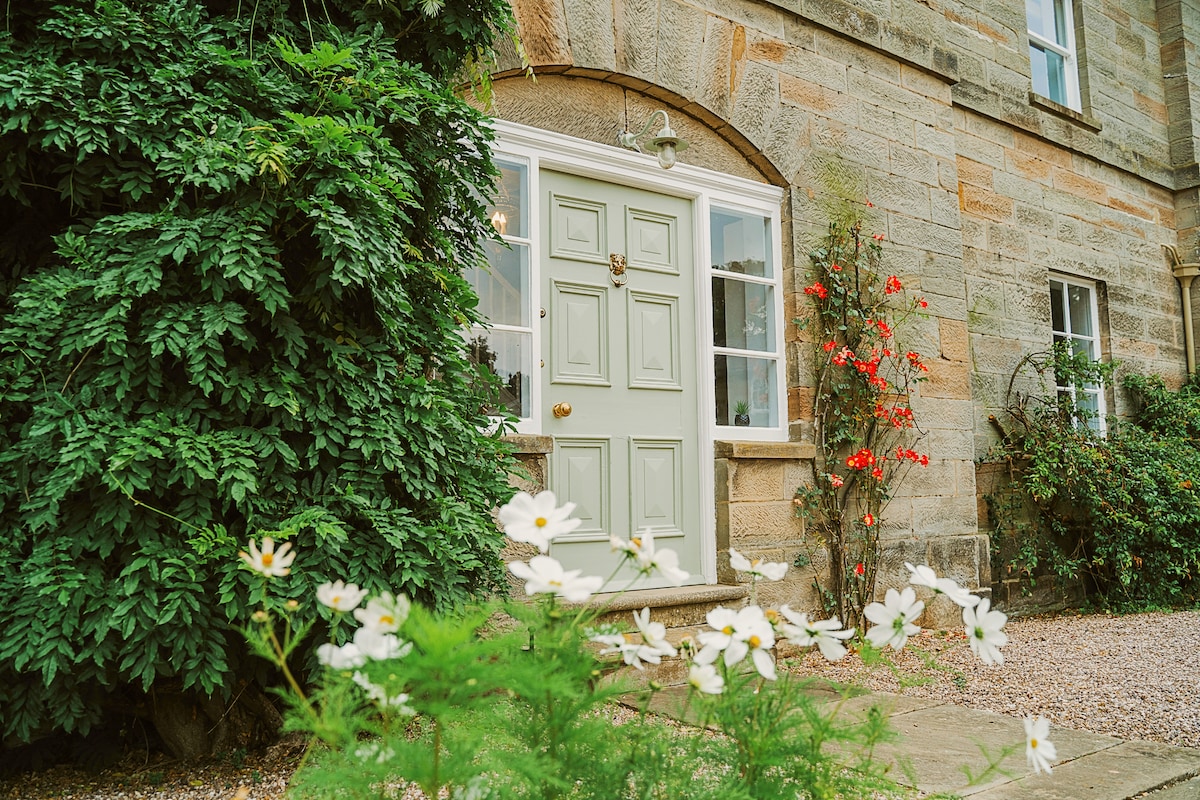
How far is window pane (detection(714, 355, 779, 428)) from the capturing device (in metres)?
4.97

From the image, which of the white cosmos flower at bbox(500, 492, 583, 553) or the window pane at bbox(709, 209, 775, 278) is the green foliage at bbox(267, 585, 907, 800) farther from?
the window pane at bbox(709, 209, 775, 278)

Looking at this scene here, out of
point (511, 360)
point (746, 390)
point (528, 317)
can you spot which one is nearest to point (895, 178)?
point (746, 390)

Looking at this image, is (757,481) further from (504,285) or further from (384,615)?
(384,615)

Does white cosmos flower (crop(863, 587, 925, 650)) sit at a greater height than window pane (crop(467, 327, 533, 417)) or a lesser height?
lesser

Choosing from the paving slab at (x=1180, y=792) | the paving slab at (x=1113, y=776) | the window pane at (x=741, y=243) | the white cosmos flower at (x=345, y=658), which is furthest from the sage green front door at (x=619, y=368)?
the white cosmos flower at (x=345, y=658)

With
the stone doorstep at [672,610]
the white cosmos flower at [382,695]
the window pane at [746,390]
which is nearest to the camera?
the white cosmos flower at [382,695]

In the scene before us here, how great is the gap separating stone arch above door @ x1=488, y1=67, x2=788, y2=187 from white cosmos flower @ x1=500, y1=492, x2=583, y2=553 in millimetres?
3138

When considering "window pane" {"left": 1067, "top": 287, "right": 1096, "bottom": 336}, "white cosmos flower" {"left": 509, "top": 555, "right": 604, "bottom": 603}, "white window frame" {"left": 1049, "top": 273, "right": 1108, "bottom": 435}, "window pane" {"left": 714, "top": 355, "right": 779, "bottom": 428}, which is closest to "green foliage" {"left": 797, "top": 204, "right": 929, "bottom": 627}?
"window pane" {"left": 714, "top": 355, "right": 779, "bottom": 428}

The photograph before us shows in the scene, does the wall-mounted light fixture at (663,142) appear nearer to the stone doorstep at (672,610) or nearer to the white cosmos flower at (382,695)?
the stone doorstep at (672,610)

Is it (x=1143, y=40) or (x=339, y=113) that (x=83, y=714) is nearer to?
(x=339, y=113)

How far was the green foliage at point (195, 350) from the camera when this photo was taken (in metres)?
2.32

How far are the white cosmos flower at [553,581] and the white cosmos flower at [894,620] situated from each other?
0.39m

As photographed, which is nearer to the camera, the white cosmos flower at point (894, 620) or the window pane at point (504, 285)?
the white cosmos flower at point (894, 620)

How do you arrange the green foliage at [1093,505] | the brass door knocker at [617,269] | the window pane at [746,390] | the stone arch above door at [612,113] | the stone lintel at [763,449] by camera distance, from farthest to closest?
the green foliage at [1093,505] < the window pane at [746,390] < the stone lintel at [763,449] < the brass door knocker at [617,269] < the stone arch above door at [612,113]
